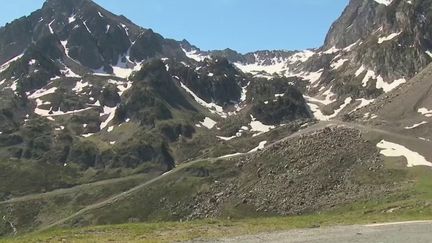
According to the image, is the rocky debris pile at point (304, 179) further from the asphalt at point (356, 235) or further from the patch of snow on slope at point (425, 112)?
the asphalt at point (356, 235)

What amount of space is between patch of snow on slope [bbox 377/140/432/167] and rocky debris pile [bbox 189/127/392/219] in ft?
9.13

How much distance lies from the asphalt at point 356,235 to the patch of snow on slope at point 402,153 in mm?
79881

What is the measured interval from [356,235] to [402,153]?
98.2m

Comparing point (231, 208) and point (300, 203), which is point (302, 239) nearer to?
point (300, 203)

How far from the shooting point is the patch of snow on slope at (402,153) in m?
127

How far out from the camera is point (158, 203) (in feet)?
623

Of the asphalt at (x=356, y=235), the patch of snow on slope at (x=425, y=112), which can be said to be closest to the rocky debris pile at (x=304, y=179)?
the patch of snow on slope at (x=425, y=112)

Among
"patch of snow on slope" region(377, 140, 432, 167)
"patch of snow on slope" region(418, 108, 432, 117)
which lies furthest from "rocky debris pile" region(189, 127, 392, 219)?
"patch of snow on slope" region(418, 108, 432, 117)

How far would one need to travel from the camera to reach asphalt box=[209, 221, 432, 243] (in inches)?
1623

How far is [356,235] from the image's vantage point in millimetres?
44250

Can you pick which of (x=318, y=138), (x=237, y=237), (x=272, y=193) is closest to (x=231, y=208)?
(x=272, y=193)

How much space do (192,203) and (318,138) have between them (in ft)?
150

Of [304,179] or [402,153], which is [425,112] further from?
[304,179]

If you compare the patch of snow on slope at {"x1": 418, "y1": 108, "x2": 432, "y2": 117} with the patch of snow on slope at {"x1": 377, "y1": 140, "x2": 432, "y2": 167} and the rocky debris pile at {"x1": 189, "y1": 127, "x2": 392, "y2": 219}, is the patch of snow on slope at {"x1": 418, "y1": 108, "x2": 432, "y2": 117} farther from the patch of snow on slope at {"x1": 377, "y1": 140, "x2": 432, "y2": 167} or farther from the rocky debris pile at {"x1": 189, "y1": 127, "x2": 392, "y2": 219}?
the patch of snow on slope at {"x1": 377, "y1": 140, "x2": 432, "y2": 167}
